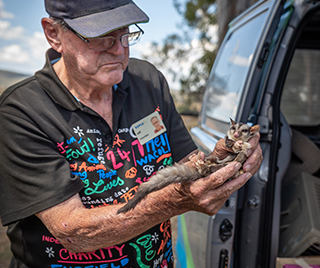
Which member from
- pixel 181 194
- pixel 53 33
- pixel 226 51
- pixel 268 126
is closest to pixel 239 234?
pixel 268 126

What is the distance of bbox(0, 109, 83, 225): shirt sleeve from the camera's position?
142cm

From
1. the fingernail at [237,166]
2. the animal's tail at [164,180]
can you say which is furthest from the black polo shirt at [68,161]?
the fingernail at [237,166]

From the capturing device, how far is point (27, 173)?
144 cm

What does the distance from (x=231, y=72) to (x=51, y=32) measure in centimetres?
185

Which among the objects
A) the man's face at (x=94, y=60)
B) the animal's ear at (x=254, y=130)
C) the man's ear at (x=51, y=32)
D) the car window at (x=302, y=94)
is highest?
the man's ear at (x=51, y=32)

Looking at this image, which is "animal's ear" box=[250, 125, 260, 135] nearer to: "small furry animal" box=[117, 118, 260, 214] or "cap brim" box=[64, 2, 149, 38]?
"small furry animal" box=[117, 118, 260, 214]

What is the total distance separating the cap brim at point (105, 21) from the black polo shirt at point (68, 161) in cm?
34

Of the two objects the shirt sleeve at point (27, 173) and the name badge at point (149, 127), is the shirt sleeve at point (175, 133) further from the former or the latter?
the shirt sleeve at point (27, 173)

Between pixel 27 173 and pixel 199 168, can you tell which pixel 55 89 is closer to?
pixel 27 173

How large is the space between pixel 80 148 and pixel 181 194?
2.02 ft

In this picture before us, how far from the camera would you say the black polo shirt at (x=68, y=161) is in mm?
1441

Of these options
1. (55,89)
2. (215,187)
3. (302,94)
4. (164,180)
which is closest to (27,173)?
(55,89)

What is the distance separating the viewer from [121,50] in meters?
1.65

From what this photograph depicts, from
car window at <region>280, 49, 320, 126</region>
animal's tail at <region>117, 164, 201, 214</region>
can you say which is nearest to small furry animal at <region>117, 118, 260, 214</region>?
animal's tail at <region>117, 164, 201, 214</region>
